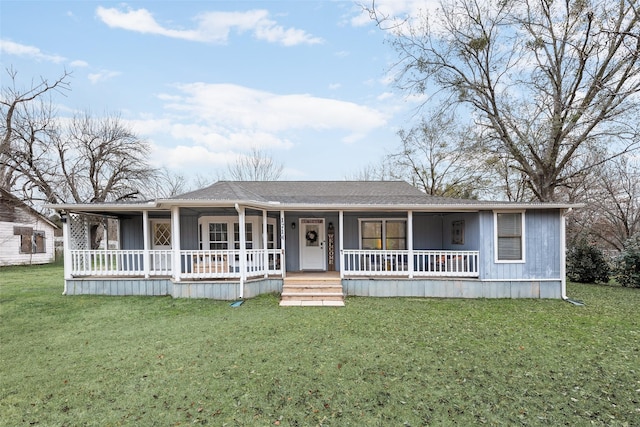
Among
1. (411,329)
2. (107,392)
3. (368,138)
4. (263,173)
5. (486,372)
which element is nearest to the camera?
(107,392)

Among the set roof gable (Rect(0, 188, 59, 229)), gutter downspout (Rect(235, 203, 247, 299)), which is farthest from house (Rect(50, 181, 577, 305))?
roof gable (Rect(0, 188, 59, 229))

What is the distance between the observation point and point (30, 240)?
19.6 meters

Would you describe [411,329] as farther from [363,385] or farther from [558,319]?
[558,319]

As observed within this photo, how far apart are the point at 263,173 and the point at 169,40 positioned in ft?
46.9

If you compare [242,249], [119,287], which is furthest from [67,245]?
[242,249]

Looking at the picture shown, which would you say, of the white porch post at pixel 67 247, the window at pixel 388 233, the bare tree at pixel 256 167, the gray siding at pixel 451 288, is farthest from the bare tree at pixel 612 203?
the white porch post at pixel 67 247

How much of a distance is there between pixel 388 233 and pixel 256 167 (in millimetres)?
18625

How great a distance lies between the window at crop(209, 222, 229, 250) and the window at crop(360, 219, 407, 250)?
442cm

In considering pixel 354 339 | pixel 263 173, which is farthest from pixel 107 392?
pixel 263 173

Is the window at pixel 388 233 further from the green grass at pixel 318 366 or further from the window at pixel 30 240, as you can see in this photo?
the window at pixel 30 240

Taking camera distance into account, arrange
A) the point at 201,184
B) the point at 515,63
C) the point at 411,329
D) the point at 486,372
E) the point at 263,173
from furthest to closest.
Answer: the point at 201,184
the point at 263,173
the point at 515,63
the point at 411,329
the point at 486,372

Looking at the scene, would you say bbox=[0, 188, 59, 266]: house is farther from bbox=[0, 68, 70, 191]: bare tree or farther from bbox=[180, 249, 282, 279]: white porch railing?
bbox=[180, 249, 282, 279]: white porch railing

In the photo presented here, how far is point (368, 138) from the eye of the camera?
2273 centimetres

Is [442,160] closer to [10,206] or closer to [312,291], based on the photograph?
[312,291]
